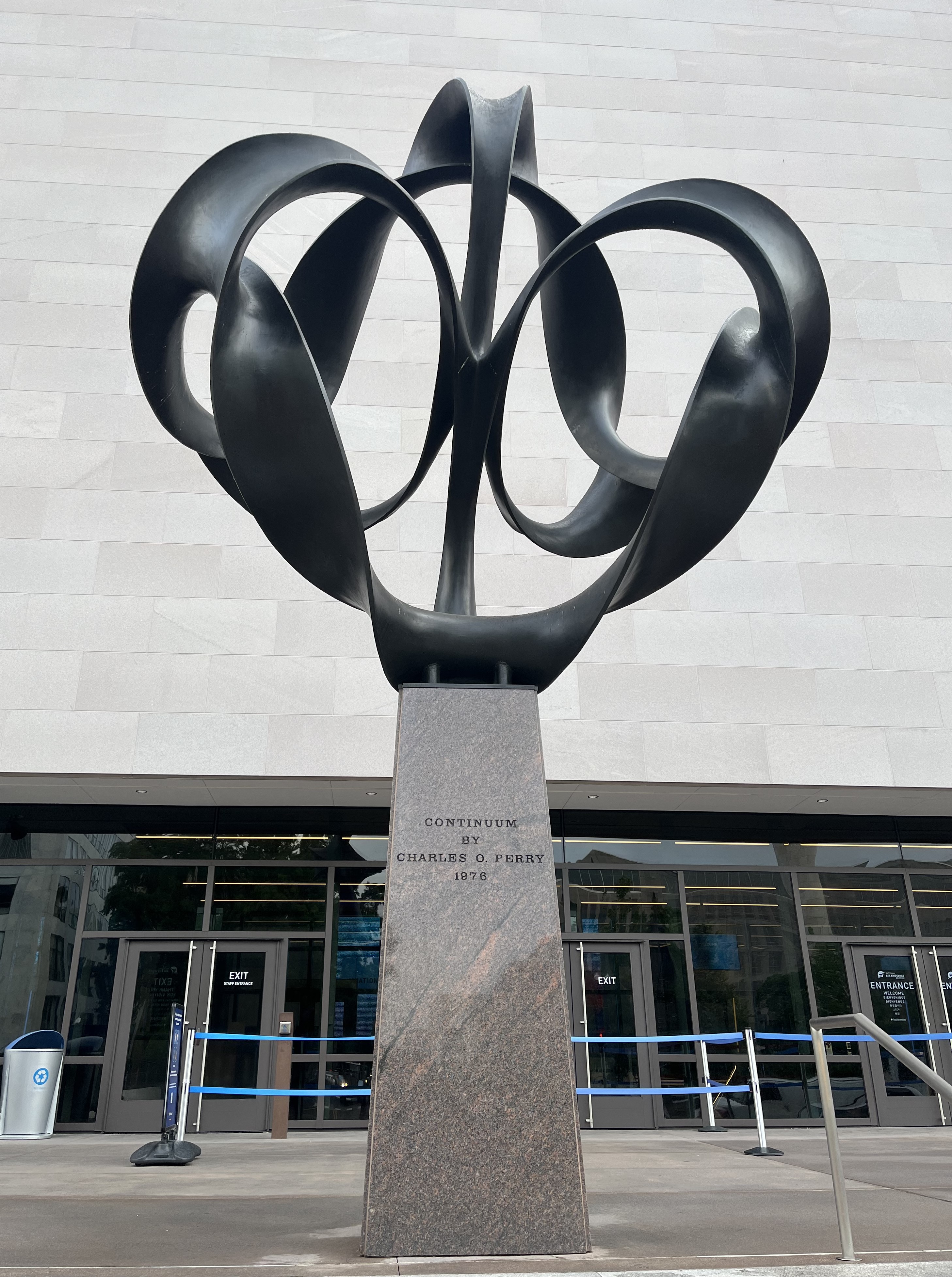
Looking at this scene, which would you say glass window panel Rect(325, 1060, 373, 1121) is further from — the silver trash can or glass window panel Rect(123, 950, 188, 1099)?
the silver trash can

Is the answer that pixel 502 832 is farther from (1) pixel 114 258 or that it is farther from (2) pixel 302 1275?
(1) pixel 114 258

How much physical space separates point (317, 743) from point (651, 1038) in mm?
5188

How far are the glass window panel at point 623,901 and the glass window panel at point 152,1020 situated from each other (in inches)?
205

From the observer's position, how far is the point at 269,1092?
9.64 meters

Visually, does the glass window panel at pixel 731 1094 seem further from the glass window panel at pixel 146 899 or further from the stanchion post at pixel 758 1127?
the glass window panel at pixel 146 899

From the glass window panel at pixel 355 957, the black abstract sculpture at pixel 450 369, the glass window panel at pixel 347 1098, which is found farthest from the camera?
the glass window panel at pixel 355 957

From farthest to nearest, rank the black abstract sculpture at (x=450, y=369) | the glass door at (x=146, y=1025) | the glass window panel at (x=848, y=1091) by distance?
the glass window panel at (x=848, y=1091) < the glass door at (x=146, y=1025) < the black abstract sculpture at (x=450, y=369)

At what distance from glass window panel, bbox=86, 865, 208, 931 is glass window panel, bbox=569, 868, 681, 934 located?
16.9ft

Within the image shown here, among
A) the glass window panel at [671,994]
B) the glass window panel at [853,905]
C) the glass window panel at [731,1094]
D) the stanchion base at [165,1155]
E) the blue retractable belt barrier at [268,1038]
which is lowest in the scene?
the stanchion base at [165,1155]

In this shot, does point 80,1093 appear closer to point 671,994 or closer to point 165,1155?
point 165,1155

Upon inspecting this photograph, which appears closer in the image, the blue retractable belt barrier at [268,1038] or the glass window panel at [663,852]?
the blue retractable belt barrier at [268,1038]

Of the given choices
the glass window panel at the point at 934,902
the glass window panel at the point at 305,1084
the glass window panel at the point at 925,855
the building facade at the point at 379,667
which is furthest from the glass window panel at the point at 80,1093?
the glass window panel at the point at 925,855

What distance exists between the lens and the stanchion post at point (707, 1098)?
37.8 feet

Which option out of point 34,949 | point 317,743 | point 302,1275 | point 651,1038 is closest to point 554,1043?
point 302,1275
